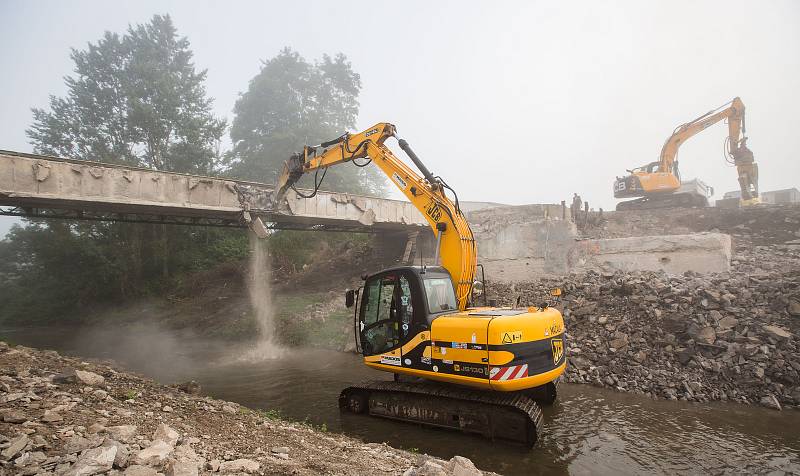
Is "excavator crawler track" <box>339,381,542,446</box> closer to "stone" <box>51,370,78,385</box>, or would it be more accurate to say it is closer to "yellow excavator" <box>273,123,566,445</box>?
"yellow excavator" <box>273,123,566,445</box>

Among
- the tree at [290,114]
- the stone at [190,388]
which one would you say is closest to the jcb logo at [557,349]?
the stone at [190,388]

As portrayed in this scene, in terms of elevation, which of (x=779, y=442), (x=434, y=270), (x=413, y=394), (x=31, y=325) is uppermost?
(x=434, y=270)

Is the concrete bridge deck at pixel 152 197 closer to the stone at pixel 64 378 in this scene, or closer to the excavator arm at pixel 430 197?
the excavator arm at pixel 430 197

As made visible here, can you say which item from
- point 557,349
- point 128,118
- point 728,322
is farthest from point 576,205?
point 128,118

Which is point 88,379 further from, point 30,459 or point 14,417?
point 30,459

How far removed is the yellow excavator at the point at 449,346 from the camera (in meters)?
5.32

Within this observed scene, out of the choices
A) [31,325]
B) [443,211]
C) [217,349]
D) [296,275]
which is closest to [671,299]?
[443,211]

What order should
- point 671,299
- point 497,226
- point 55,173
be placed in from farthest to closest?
point 497,226 < point 55,173 < point 671,299

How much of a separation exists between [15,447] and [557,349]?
606 centimetres

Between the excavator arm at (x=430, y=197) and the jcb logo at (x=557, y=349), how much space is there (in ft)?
5.41

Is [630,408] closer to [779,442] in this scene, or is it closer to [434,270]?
[779,442]

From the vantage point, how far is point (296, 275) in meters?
22.3

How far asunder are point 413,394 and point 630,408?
12.8 feet

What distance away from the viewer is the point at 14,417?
3773mm
